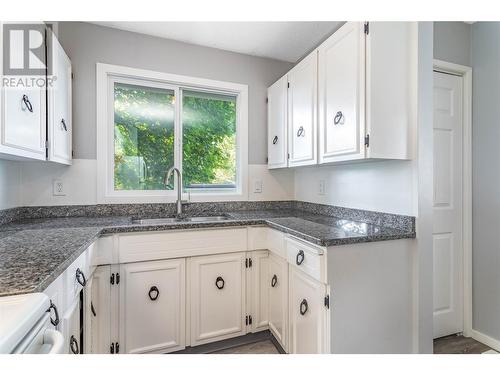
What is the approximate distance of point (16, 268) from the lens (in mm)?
780

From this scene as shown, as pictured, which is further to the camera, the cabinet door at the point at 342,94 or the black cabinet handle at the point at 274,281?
the black cabinet handle at the point at 274,281

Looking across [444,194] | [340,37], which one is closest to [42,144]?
[340,37]

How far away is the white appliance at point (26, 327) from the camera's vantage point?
18.6 inches

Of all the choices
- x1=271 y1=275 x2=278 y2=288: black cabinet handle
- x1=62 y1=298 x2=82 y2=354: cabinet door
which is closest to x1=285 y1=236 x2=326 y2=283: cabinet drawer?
x1=271 y1=275 x2=278 y2=288: black cabinet handle

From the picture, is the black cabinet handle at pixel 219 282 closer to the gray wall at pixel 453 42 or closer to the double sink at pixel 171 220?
the double sink at pixel 171 220

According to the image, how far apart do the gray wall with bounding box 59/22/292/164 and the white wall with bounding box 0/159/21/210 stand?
38 centimetres

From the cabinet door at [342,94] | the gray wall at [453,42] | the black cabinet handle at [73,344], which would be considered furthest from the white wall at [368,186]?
the black cabinet handle at [73,344]

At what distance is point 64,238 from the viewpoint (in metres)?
1.19

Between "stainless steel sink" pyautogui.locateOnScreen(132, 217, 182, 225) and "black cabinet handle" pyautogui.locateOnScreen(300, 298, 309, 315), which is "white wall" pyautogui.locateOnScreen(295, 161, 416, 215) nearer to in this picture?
"black cabinet handle" pyautogui.locateOnScreen(300, 298, 309, 315)

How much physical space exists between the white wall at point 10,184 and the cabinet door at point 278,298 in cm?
178

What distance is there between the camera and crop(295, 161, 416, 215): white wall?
4.62 ft
